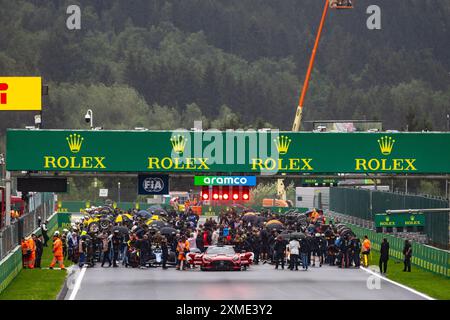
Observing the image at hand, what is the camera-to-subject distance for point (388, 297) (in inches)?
1236

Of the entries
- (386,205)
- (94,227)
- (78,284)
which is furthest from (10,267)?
(386,205)

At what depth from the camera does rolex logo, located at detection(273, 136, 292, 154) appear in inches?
1496

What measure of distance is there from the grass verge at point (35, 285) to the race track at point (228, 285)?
0.52 meters

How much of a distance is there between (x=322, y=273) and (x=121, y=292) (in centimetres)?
1093

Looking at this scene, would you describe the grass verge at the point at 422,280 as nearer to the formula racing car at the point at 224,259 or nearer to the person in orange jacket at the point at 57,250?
the formula racing car at the point at 224,259

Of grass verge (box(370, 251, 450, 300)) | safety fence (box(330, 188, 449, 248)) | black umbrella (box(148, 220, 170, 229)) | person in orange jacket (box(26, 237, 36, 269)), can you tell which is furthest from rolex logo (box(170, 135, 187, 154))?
safety fence (box(330, 188, 449, 248))

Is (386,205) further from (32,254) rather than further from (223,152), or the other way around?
(223,152)

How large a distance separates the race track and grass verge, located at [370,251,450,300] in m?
0.65

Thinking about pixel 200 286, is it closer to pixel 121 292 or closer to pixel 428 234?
pixel 121 292

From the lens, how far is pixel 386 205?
67125mm

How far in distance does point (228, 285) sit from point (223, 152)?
4772 mm

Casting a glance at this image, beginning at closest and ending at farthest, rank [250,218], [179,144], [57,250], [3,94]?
[179,144] → [57,250] → [3,94] → [250,218]

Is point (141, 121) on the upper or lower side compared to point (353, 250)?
upper
